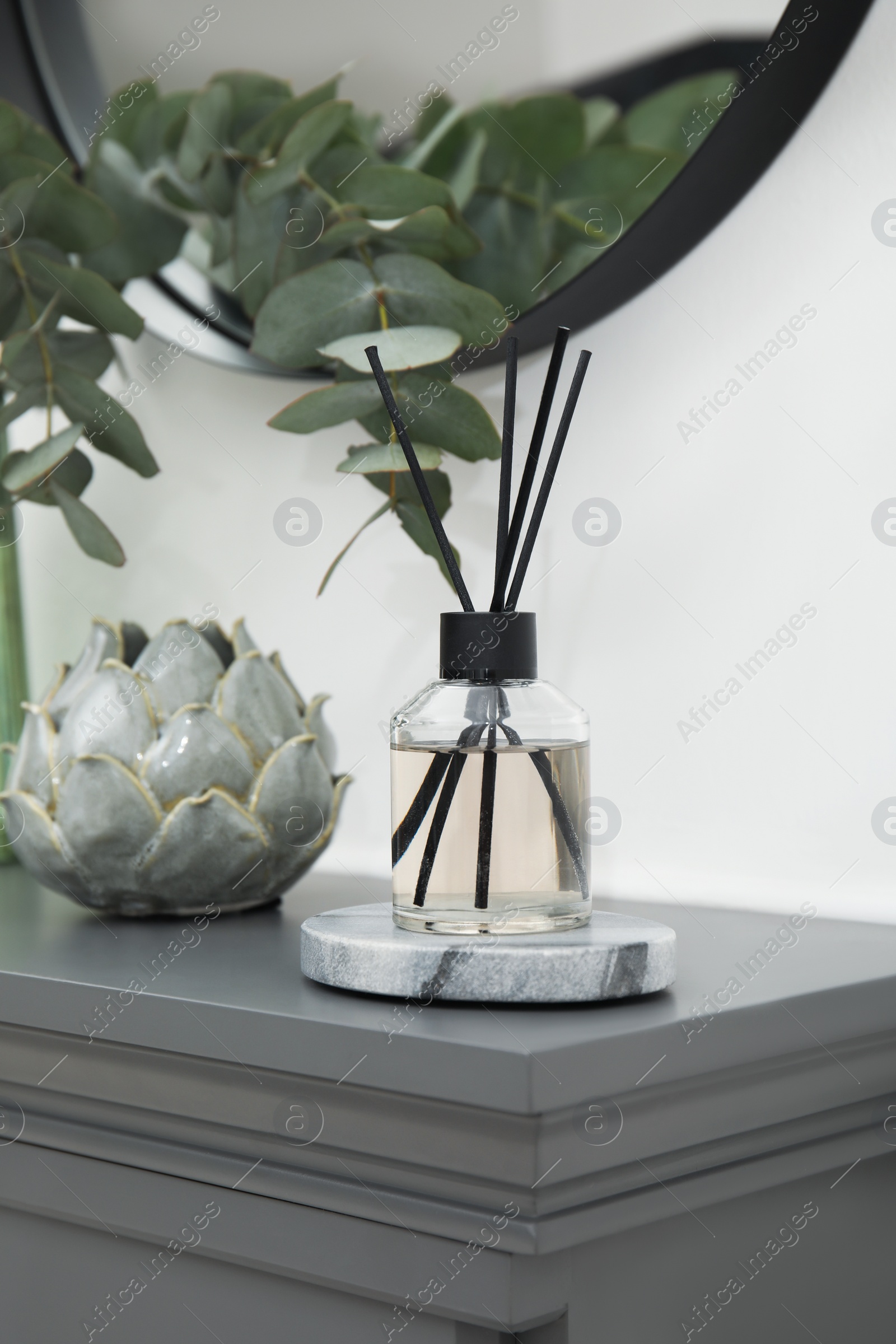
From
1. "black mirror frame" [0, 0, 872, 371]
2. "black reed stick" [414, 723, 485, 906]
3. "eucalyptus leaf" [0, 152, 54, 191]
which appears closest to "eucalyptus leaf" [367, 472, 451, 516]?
"black mirror frame" [0, 0, 872, 371]

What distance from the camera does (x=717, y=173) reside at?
68cm

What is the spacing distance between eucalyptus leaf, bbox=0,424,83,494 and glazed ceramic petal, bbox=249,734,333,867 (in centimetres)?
22

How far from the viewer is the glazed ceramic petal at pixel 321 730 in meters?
0.73

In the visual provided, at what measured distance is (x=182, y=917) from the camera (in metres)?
0.69

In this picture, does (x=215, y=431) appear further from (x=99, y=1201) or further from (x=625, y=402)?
(x=99, y=1201)

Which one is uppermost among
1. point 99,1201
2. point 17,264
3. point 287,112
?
point 287,112

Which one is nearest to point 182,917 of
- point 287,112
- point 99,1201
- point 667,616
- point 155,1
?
point 99,1201

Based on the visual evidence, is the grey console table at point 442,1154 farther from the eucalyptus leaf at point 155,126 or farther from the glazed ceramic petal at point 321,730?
the eucalyptus leaf at point 155,126

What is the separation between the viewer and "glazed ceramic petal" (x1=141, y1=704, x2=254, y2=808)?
2.17 feet

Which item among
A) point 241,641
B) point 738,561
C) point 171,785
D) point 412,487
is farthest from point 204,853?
point 738,561

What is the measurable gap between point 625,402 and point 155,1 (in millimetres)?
564

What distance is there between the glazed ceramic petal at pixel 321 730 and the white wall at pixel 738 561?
0.11 meters

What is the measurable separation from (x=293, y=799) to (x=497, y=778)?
0.22 m

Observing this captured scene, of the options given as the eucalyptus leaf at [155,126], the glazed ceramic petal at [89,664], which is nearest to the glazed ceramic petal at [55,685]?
the glazed ceramic petal at [89,664]
